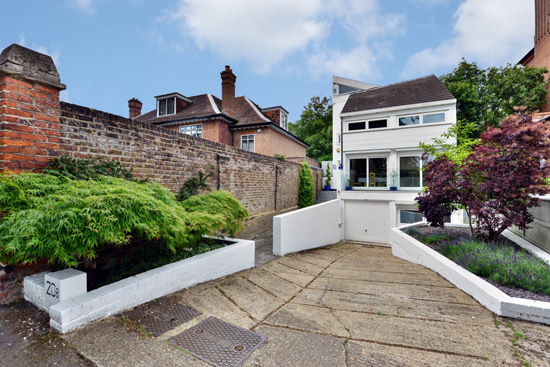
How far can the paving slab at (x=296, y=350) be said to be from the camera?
219 cm

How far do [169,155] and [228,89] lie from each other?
46.9ft

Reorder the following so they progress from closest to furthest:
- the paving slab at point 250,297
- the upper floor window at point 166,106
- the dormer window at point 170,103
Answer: the paving slab at point 250,297 → the dormer window at point 170,103 → the upper floor window at point 166,106

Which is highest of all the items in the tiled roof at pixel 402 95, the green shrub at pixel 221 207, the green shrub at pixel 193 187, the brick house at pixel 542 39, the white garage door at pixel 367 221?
the brick house at pixel 542 39

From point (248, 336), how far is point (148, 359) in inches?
36.2

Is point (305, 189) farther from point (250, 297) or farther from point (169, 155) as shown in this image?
point (250, 297)

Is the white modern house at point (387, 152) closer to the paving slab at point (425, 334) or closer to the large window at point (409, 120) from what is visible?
the large window at point (409, 120)

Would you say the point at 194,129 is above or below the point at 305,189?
above

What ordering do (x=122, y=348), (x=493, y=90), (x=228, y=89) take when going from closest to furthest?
(x=122, y=348), (x=228, y=89), (x=493, y=90)

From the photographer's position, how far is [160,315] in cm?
287

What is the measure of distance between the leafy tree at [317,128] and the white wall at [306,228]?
1681 cm

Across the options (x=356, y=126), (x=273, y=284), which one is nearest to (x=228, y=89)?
(x=356, y=126)

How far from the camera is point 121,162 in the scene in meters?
4.50

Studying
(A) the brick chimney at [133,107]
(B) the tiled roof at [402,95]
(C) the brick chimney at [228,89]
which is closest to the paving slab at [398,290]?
(B) the tiled roof at [402,95]

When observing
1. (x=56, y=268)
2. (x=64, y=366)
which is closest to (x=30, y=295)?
(x=56, y=268)
